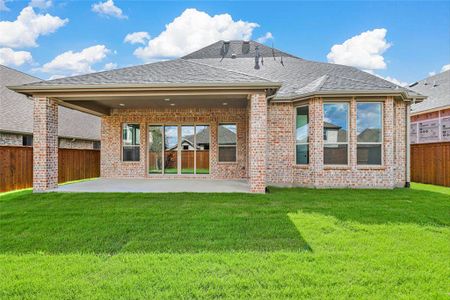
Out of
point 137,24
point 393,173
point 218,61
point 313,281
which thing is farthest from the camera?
point 137,24

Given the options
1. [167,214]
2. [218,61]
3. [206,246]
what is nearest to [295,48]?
[218,61]

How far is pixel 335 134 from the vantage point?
33.2 ft

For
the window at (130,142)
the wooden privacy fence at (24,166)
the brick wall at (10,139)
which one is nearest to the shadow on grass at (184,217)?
the wooden privacy fence at (24,166)

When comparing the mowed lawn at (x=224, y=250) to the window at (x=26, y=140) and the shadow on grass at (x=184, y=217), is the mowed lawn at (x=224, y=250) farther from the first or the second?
the window at (x=26, y=140)

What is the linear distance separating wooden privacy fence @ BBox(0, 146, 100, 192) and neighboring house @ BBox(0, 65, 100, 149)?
243cm

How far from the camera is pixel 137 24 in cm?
1769

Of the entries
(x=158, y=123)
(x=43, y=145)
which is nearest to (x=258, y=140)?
(x=158, y=123)

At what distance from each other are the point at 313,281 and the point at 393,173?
29.0 ft

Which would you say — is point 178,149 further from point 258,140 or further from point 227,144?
point 258,140

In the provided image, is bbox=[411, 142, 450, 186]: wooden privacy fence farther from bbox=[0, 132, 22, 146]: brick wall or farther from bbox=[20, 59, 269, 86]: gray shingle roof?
bbox=[0, 132, 22, 146]: brick wall

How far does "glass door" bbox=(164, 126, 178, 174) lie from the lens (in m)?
13.3

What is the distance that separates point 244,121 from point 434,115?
10.6 metres

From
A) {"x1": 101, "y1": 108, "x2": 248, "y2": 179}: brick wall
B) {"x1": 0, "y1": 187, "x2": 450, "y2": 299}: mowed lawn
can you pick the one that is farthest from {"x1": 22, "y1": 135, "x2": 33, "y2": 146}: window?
{"x1": 0, "y1": 187, "x2": 450, "y2": 299}: mowed lawn

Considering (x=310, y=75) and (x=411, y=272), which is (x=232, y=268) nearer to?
(x=411, y=272)
